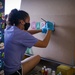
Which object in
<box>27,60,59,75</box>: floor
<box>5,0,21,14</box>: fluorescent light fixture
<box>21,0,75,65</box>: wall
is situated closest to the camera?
<box>21,0,75,65</box>: wall

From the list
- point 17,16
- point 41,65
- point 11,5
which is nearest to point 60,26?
point 17,16

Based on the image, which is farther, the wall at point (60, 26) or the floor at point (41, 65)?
the floor at point (41, 65)

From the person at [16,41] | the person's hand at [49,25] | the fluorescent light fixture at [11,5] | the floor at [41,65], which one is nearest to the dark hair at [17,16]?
the person at [16,41]

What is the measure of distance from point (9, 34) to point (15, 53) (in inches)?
7.5

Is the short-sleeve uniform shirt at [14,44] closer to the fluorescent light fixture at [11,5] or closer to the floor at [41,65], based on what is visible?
the floor at [41,65]

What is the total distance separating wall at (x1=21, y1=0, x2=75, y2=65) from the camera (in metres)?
1.56

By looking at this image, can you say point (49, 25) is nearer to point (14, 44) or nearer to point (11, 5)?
point (14, 44)

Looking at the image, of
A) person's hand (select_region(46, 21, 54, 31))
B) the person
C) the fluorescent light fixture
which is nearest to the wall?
person's hand (select_region(46, 21, 54, 31))

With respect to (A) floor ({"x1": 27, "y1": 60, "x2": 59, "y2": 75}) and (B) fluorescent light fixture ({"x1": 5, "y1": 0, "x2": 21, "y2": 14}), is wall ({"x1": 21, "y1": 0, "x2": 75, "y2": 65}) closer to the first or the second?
(A) floor ({"x1": 27, "y1": 60, "x2": 59, "y2": 75})

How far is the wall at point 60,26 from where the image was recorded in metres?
1.56

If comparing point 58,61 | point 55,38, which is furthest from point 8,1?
point 58,61

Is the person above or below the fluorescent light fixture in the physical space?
below

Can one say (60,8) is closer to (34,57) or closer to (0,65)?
(34,57)

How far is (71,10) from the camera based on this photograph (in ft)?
5.07
